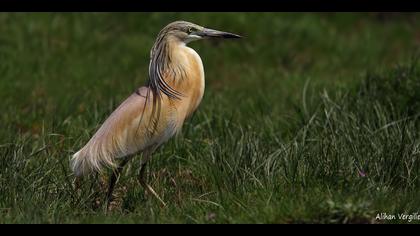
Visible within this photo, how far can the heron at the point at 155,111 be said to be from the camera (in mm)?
5520

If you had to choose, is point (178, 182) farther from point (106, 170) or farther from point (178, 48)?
point (178, 48)

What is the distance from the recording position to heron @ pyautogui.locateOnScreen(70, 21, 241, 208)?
5.52 metres

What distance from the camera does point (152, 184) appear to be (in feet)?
19.5

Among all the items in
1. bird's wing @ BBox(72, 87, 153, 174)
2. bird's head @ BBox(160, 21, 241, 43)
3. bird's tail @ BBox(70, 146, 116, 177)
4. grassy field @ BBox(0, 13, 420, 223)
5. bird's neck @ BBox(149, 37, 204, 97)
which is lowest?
grassy field @ BBox(0, 13, 420, 223)

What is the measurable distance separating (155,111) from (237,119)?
220cm

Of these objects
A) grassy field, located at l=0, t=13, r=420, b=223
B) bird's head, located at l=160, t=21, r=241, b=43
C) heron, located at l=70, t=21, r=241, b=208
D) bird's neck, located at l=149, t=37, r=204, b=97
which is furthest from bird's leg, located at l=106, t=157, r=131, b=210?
bird's head, located at l=160, t=21, r=241, b=43

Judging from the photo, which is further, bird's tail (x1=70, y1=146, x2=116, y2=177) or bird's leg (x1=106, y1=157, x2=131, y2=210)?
bird's leg (x1=106, y1=157, x2=131, y2=210)

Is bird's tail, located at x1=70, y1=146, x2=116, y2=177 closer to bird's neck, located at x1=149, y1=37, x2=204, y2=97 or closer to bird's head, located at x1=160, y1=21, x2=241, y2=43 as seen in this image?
bird's neck, located at x1=149, y1=37, x2=204, y2=97

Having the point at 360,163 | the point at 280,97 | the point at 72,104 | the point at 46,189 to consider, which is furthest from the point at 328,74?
the point at 46,189

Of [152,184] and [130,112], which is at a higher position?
[130,112]

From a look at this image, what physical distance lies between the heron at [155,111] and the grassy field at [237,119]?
260 millimetres

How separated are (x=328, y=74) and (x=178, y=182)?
14.8ft

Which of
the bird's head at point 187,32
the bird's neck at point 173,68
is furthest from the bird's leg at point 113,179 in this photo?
the bird's head at point 187,32

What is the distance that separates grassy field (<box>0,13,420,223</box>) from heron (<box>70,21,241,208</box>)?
26 centimetres
